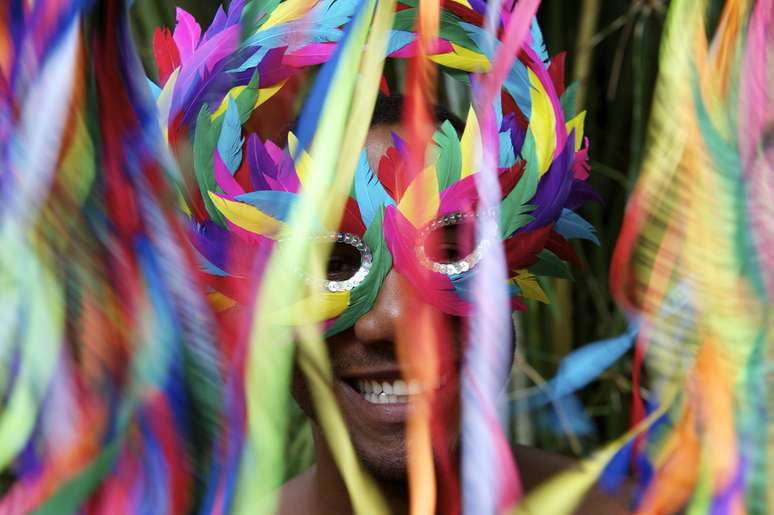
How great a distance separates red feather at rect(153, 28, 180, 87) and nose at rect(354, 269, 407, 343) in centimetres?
32

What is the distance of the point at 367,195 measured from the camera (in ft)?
2.88

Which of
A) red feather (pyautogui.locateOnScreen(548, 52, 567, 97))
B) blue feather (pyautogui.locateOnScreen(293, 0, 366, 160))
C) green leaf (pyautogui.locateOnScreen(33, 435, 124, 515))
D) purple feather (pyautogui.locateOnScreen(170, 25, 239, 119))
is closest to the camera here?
green leaf (pyautogui.locateOnScreen(33, 435, 124, 515))

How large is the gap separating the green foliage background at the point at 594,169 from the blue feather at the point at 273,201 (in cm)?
73

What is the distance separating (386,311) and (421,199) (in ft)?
0.33

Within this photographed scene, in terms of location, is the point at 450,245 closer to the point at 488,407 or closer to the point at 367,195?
the point at 367,195

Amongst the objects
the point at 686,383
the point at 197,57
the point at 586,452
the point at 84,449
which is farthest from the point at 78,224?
the point at 586,452

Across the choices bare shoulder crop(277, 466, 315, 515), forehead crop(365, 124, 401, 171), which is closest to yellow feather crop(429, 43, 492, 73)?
forehead crop(365, 124, 401, 171)

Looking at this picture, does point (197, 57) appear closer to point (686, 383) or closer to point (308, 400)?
point (308, 400)

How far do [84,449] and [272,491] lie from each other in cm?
14

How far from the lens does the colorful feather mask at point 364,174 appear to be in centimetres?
88

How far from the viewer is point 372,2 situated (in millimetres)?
853

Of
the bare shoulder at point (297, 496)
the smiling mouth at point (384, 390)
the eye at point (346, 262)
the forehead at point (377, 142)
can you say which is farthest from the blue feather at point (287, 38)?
the bare shoulder at point (297, 496)

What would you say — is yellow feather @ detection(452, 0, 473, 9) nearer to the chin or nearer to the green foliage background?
the chin

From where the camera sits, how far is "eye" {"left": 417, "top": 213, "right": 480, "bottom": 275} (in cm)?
89
